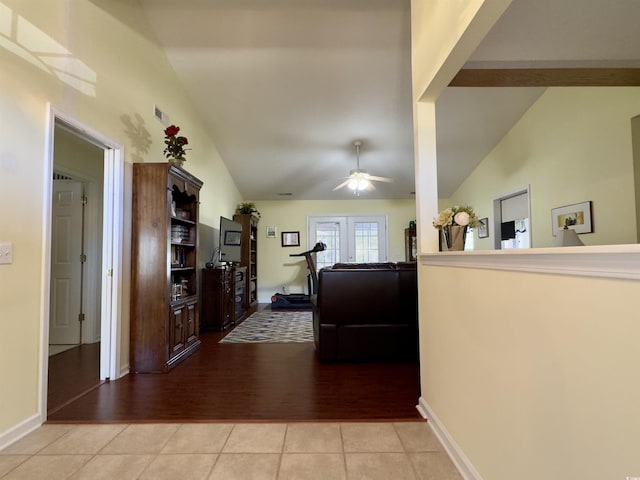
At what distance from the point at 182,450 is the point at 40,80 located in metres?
2.46

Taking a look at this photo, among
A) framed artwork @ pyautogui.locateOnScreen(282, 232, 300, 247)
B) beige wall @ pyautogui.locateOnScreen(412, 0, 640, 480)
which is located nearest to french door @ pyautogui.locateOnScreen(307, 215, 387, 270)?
framed artwork @ pyautogui.locateOnScreen(282, 232, 300, 247)

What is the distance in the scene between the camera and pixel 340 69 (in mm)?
4047

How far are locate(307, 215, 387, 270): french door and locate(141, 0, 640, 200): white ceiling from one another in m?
1.55

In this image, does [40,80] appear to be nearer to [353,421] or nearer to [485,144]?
[353,421]

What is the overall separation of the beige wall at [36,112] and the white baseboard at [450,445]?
245cm

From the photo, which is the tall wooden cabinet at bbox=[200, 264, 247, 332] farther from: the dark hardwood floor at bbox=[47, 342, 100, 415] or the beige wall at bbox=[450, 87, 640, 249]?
the beige wall at bbox=[450, 87, 640, 249]

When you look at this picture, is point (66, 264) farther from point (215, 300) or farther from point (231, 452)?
point (231, 452)

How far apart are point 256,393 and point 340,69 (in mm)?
3791

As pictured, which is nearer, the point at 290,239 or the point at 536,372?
the point at 536,372

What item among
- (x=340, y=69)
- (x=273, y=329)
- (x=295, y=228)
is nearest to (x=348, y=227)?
(x=295, y=228)

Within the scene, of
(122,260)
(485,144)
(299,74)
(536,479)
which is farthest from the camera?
(485,144)

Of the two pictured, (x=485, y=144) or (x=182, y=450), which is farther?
(x=485, y=144)

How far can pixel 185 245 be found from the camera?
11.6ft

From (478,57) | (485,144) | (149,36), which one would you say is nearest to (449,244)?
(478,57)
